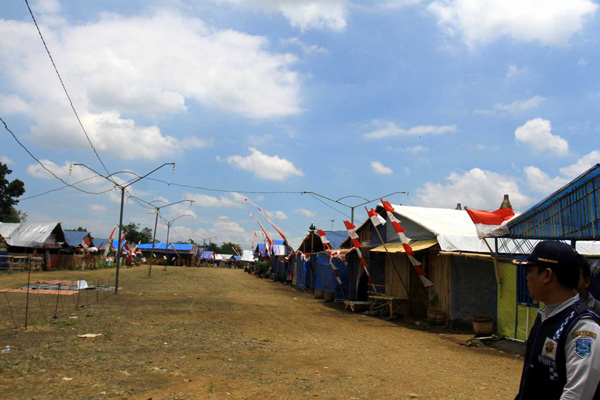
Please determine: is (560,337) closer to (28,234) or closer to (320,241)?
(320,241)

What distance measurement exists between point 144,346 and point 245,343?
7.60ft

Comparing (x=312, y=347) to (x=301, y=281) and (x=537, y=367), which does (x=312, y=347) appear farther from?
(x=301, y=281)

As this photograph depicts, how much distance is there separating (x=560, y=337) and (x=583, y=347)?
0.14m

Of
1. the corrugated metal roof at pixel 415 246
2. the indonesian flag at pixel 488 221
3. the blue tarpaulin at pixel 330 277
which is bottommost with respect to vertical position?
the blue tarpaulin at pixel 330 277

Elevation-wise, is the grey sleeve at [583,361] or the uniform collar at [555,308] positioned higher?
the uniform collar at [555,308]

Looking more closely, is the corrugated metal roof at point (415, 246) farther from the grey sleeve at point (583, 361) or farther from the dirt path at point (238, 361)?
the grey sleeve at point (583, 361)

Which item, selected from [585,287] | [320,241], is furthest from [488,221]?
[320,241]

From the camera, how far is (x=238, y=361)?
9133mm

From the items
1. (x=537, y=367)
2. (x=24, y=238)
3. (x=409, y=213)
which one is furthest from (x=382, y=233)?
(x=24, y=238)

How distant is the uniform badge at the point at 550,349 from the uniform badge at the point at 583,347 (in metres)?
0.13

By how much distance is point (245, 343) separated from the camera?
11133 mm

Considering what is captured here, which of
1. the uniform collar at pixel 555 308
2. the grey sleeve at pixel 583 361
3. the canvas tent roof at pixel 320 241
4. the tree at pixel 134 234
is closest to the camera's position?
the grey sleeve at pixel 583 361

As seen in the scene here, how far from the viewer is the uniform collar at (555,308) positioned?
2.57 m

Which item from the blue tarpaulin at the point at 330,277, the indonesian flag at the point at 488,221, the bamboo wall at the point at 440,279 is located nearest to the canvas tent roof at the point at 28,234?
the blue tarpaulin at the point at 330,277
